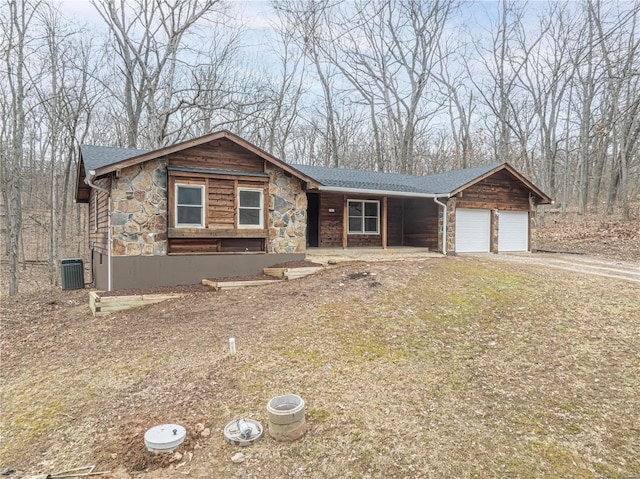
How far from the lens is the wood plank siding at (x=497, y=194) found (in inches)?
557

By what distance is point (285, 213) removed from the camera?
10531 millimetres

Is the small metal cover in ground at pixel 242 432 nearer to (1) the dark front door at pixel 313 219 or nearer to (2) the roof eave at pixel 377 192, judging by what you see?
(2) the roof eave at pixel 377 192

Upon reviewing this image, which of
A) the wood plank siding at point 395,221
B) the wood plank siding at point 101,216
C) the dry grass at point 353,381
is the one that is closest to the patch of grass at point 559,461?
the dry grass at point 353,381

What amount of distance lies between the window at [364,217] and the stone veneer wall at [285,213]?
143 inches

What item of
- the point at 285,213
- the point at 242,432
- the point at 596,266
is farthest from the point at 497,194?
the point at 242,432

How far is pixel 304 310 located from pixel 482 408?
367 cm

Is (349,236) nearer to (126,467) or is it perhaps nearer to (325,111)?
(126,467)

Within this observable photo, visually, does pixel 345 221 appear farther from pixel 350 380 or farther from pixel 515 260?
pixel 350 380

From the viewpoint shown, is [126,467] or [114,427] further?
[114,427]

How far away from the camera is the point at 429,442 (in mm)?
3508

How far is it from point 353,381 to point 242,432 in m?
1.56

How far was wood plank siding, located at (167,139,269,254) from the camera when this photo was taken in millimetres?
9195

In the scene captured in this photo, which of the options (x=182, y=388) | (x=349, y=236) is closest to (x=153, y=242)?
(x=182, y=388)

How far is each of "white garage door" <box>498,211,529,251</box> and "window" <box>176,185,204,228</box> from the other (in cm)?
1157
